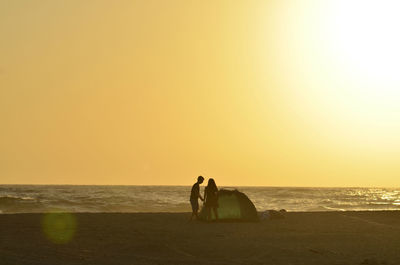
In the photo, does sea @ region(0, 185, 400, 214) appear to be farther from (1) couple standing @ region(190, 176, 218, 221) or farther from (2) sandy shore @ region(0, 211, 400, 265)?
(2) sandy shore @ region(0, 211, 400, 265)

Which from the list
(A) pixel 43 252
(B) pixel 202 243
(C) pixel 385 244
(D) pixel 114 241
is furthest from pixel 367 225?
(A) pixel 43 252

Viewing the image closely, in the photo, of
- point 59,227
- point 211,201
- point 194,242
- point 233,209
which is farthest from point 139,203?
point 194,242

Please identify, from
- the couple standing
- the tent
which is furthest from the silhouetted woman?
the tent

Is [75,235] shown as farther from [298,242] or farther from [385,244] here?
[385,244]

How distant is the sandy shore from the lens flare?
0.19 ft

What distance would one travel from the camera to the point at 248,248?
1689cm

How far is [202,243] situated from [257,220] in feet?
28.7

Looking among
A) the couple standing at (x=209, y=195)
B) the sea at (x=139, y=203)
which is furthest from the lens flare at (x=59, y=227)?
the sea at (x=139, y=203)

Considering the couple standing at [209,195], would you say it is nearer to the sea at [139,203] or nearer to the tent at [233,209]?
the tent at [233,209]

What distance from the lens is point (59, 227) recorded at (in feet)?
70.1

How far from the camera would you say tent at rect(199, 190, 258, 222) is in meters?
26.4

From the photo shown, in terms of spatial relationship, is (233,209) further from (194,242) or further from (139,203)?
(139,203)

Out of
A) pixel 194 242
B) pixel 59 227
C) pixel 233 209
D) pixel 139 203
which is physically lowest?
pixel 194 242

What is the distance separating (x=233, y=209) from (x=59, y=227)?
8242 mm
